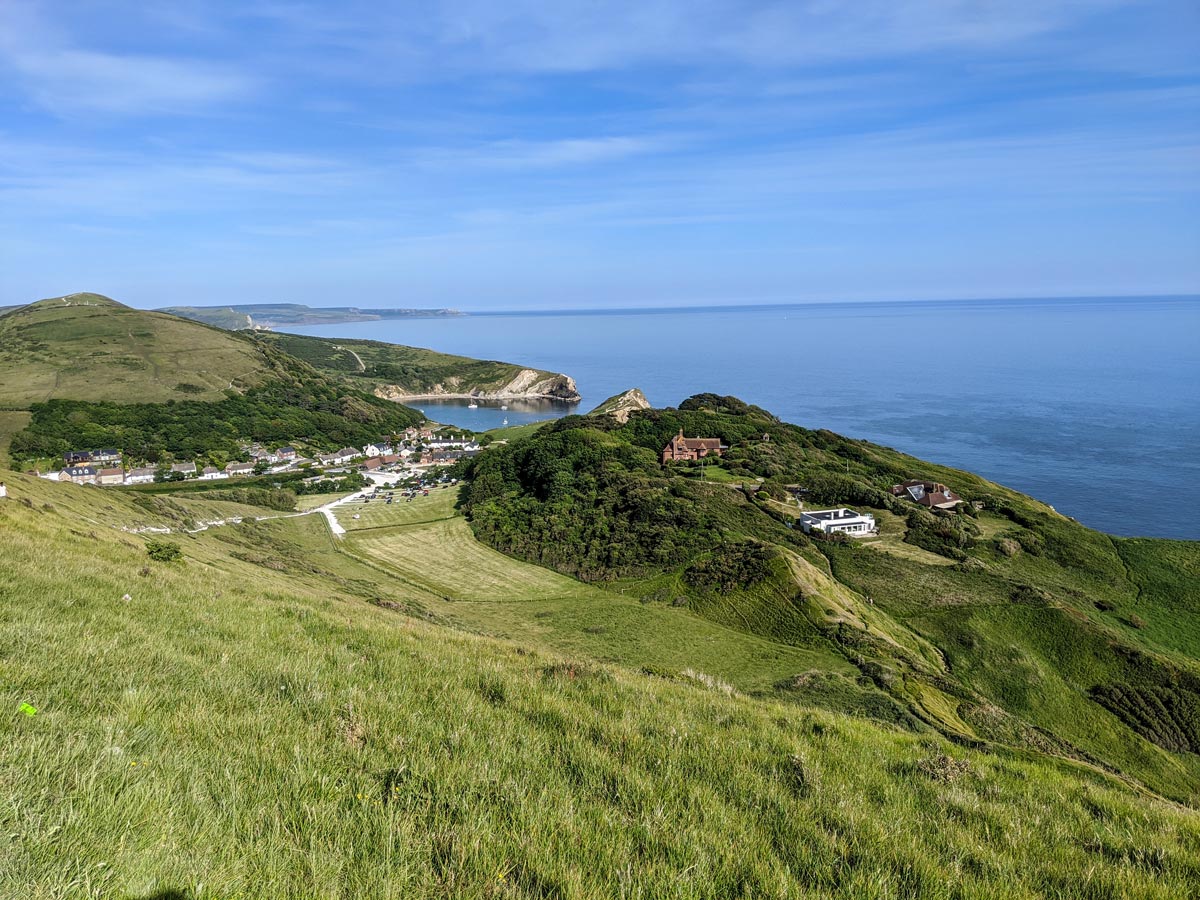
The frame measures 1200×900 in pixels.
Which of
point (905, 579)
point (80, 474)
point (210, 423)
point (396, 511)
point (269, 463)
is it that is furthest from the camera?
point (210, 423)

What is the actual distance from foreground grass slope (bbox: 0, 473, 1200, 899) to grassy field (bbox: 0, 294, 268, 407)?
568 feet

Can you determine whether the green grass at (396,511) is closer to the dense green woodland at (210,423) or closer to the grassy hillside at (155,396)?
the grassy hillside at (155,396)

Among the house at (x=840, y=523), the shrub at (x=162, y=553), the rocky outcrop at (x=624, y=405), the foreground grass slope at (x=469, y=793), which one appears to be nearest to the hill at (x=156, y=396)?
the rocky outcrop at (x=624, y=405)

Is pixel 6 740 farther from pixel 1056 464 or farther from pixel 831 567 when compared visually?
pixel 1056 464

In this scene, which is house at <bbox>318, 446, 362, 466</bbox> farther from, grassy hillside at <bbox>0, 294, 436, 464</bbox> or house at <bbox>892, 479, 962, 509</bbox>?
house at <bbox>892, 479, 962, 509</bbox>

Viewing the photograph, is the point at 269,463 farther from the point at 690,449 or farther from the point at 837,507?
the point at 837,507

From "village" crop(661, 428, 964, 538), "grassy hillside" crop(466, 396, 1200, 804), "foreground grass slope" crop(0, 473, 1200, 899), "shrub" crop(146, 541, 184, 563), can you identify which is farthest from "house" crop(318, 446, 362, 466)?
"foreground grass slope" crop(0, 473, 1200, 899)

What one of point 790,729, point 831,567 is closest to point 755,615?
point 831,567

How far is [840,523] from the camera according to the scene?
59469mm

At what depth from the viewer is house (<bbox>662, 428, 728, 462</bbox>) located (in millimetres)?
84312

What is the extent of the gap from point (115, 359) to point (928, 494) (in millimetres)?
196289

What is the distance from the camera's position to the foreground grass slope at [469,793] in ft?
11.4

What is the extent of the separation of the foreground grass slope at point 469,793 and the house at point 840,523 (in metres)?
54.4

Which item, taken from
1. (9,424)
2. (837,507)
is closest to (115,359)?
(9,424)
